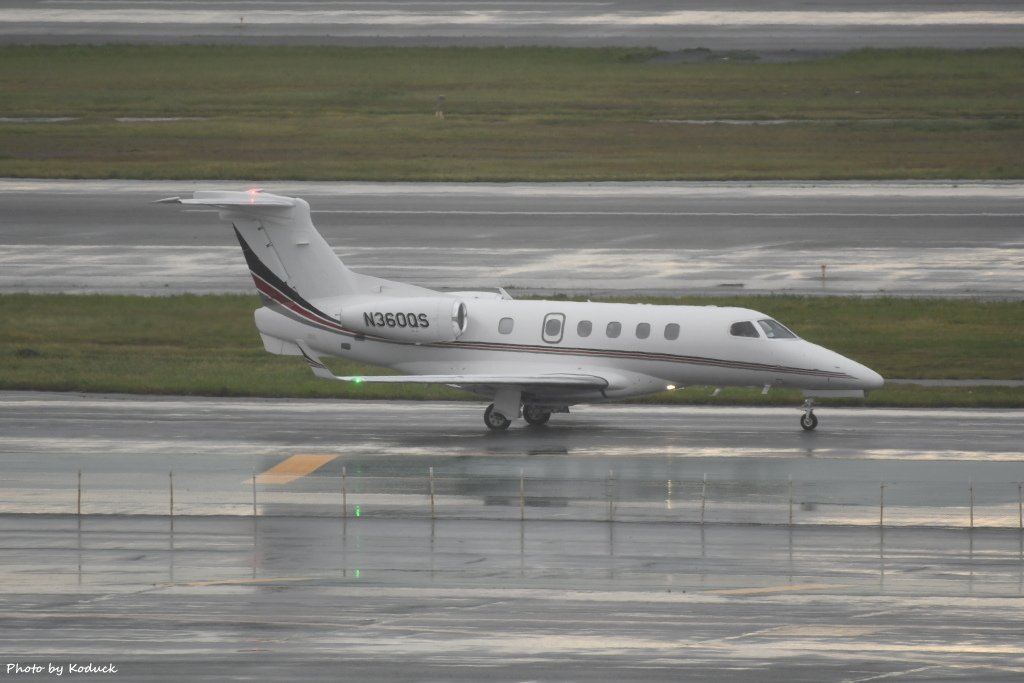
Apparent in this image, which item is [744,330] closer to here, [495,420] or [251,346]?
[495,420]

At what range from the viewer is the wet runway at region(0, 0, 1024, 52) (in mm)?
102438

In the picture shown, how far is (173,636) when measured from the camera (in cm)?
2158

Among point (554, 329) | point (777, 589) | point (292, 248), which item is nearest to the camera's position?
point (777, 589)

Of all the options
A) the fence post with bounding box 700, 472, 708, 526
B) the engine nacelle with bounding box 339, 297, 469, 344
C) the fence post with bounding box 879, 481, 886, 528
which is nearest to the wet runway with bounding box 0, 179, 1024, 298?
the engine nacelle with bounding box 339, 297, 469, 344

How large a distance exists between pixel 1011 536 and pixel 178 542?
13939 millimetres

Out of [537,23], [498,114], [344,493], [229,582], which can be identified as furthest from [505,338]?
[537,23]

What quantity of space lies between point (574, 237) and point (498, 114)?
24755mm

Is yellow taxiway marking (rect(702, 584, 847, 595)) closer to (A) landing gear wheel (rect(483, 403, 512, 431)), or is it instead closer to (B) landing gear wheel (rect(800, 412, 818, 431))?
(B) landing gear wheel (rect(800, 412, 818, 431))

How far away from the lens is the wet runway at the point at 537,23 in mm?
102438

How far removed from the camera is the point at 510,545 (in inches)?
1056

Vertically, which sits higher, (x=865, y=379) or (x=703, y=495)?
(x=865, y=379)

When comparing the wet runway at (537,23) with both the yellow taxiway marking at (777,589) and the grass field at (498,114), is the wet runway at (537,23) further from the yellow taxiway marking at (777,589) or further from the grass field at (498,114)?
the yellow taxiway marking at (777,589)

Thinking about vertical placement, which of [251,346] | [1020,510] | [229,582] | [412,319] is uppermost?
[251,346]

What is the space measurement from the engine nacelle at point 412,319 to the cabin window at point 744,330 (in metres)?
6.21
